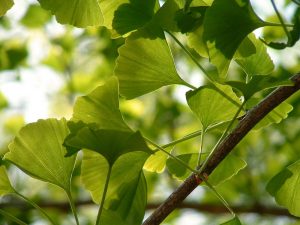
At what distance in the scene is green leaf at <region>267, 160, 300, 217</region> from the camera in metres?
0.57

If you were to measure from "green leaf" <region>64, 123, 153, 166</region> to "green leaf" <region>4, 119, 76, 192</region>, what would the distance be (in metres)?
0.03

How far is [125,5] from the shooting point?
0.50m

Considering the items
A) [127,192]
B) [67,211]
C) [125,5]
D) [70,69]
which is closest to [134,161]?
[127,192]

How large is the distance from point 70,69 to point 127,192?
108cm

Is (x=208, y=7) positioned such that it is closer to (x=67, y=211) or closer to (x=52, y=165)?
(x=52, y=165)

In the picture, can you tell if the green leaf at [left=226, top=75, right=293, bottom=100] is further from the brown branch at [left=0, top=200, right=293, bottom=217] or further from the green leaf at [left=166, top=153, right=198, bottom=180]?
the brown branch at [left=0, top=200, right=293, bottom=217]

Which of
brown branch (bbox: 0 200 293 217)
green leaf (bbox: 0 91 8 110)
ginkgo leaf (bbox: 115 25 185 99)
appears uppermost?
ginkgo leaf (bbox: 115 25 185 99)

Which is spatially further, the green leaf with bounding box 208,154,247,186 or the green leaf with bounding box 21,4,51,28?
the green leaf with bounding box 21,4,51,28

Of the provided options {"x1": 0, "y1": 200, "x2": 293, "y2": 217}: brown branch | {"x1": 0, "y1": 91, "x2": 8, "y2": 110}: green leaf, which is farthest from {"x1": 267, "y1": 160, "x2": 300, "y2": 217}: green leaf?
{"x1": 0, "y1": 91, "x2": 8, "y2": 110}: green leaf

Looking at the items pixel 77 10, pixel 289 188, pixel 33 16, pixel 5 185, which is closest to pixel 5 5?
pixel 77 10

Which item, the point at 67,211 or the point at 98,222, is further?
the point at 67,211

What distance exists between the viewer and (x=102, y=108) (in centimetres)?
49

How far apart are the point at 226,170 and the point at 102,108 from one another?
15 centimetres

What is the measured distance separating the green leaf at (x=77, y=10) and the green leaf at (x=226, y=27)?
10 cm
